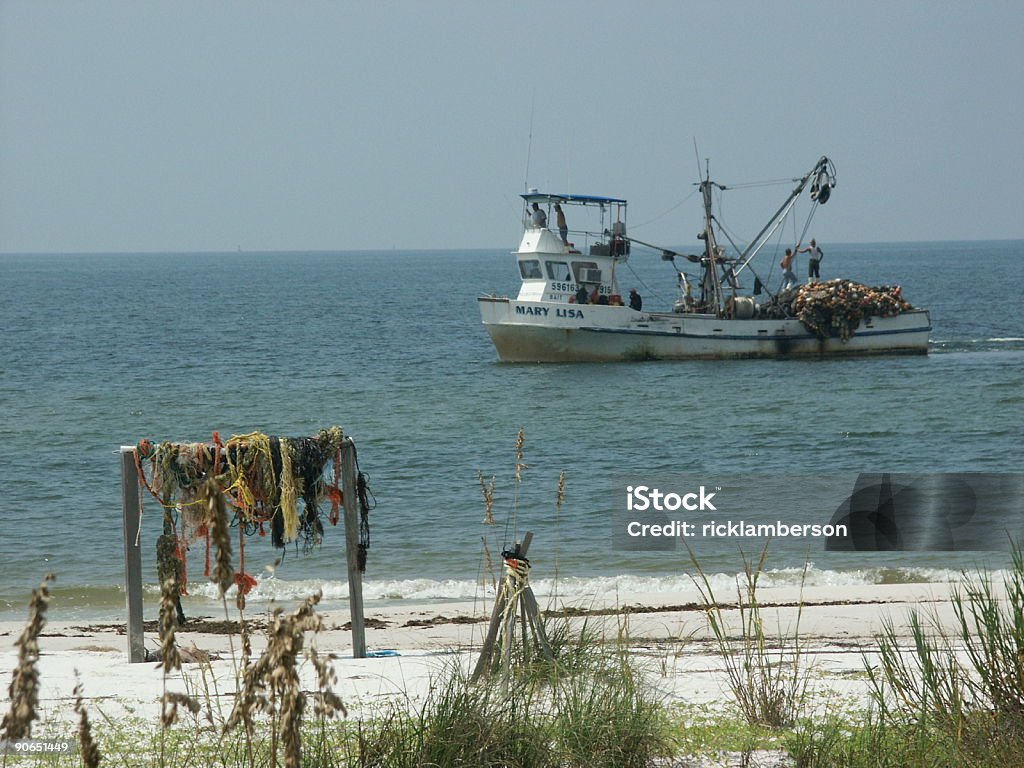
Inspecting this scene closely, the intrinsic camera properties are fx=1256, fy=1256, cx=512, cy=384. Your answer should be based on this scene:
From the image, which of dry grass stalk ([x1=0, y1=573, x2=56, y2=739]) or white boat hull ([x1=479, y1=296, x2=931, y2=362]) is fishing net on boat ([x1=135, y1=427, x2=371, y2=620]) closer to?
dry grass stalk ([x1=0, y1=573, x2=56, y2=739])

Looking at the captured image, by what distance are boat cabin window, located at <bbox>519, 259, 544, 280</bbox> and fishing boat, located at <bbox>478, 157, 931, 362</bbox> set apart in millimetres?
29

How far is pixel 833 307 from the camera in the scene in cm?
3178

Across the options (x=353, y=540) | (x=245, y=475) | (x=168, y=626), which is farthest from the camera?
(x=353, y=540)

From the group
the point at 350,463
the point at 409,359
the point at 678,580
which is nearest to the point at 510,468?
the point at 678,580

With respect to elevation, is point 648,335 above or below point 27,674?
below

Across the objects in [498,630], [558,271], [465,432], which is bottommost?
[465,432]

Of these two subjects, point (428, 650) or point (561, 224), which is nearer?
point (428, 650)

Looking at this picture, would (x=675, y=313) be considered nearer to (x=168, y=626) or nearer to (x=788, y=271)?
(x=788, y=271)

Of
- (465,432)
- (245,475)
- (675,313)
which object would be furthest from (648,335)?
(245,475)

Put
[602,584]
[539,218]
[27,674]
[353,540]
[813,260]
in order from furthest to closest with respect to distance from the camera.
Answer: [813,260], [539,218], [602,584], [353,540], [27,674]

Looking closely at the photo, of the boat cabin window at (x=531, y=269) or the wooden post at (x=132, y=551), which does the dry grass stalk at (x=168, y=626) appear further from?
the boat cabin window at (x=531, y=269)

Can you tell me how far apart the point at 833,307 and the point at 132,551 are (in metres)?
27.2

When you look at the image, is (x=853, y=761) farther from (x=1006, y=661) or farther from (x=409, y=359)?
(x=409, y=359)

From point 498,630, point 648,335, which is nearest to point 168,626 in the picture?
point 498,630
